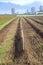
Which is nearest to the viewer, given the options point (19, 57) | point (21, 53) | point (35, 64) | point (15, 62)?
point (35, 64)

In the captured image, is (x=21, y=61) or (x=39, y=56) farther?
(x=39, y=56)

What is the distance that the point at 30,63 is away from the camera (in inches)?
394

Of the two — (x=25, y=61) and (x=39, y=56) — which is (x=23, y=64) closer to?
(x=25, y=61)

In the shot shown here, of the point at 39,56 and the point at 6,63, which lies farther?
the point at 39,56

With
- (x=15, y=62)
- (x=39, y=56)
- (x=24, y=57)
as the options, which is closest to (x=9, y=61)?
(x=15, y=62)

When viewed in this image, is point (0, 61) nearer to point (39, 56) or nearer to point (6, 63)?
point (6, 63)

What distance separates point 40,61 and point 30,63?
2.60ft

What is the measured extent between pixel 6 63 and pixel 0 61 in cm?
66

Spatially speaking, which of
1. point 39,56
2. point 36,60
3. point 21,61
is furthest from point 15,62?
point 39,56

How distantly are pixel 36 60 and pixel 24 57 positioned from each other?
108 cm

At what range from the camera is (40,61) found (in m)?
10.6

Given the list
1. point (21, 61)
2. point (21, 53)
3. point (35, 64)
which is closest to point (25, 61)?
point (21, 61)

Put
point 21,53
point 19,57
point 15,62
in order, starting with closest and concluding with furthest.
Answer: point 15,62 < point 19,57 < point 21,53

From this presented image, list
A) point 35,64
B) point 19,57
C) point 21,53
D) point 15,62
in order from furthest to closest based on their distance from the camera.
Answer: point 21,53
point 19,57
point 15,62
point 35,64
